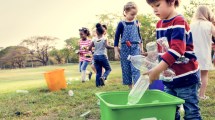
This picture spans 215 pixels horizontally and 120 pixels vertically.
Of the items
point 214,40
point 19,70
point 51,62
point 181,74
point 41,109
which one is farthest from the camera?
point 51,62

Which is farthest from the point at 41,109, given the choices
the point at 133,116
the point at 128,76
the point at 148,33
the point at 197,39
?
the point at 148,33

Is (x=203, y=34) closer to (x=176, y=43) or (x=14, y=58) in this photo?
(x=176, y=43)

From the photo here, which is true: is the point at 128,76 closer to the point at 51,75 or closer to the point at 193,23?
the point at 193,23

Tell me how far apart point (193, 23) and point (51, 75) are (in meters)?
2.93

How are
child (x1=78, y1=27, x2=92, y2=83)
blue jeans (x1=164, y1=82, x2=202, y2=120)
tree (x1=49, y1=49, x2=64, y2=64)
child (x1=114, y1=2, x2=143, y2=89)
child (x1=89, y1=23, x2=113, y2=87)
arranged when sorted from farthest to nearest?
tree (x1=49, y1=49, x2=64, y2=64)
child (x1=78, y1=27, x2=92, y2=83)
child (x1=89, y1=23, x2=113, y2=87)
child (x1=114, y1=2, x2=143, y2=89)
blue jeans (x1=164, y1=82, x2=202, y2=120)

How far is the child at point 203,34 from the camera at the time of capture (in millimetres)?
4609

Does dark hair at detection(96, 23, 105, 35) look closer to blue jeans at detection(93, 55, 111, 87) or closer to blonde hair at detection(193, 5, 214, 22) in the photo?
blue jeans at detection(93, 55, 111, 87)

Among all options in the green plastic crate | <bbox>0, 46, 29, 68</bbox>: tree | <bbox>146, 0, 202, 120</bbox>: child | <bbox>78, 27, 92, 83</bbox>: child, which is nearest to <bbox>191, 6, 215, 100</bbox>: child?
<bbox>146, 0, 202, 120</bbox>: child

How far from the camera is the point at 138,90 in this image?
7.32ft

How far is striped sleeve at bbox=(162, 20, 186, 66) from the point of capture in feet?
7.01

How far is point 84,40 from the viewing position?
26.3ft

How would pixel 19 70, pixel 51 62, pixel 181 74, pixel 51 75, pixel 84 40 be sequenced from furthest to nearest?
pixel 51 62
pixel 19 70
pixel 84 40
pixel 51 75
pixel 181 74

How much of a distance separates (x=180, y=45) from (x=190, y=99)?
0.49 metres

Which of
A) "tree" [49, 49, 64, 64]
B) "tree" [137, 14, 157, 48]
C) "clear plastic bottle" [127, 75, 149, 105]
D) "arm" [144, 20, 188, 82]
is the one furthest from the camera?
"tree" [137, 14, 157, 48]
